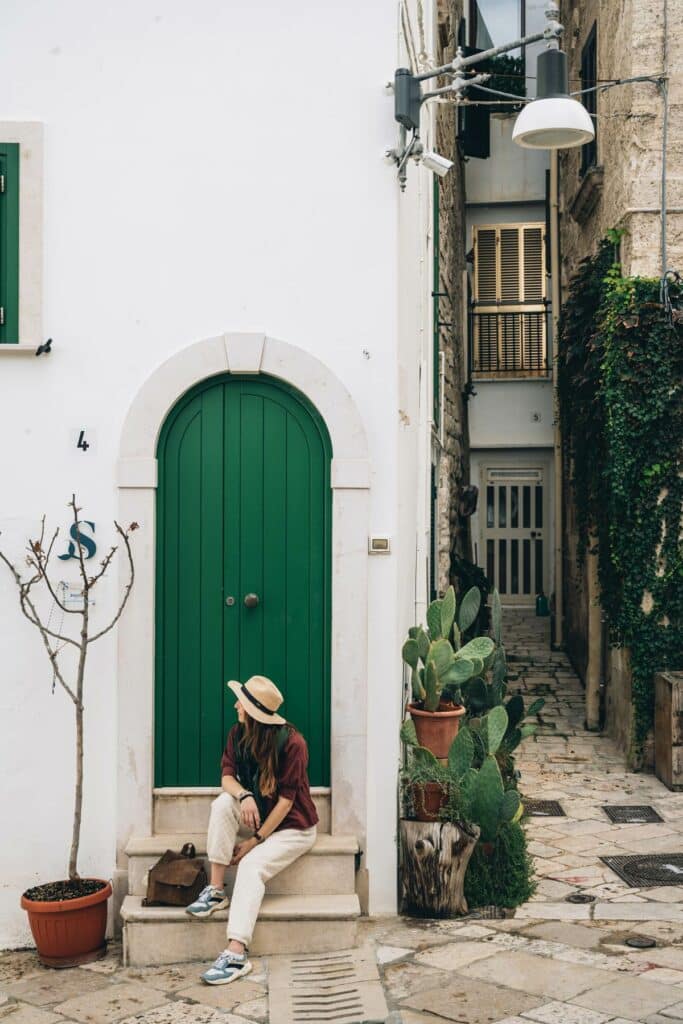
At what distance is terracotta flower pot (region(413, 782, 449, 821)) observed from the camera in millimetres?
6281

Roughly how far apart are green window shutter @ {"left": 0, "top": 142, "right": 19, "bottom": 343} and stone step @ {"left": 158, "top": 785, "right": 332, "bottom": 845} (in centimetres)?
267

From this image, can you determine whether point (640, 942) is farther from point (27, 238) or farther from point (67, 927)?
point (27, 238)

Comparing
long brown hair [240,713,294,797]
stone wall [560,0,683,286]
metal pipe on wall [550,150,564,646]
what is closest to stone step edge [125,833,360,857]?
long brown hair [240,713,294,797]

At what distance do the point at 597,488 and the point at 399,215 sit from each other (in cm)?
530

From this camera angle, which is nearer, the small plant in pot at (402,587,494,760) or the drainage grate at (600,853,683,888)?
the small plant in pot at (402,587,494,760)

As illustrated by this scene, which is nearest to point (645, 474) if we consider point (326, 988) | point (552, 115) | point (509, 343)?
point (552, 115)

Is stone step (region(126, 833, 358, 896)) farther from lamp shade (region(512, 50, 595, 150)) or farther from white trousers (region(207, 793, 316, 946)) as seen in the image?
lamp shade (region(512, 50, 595, 150))

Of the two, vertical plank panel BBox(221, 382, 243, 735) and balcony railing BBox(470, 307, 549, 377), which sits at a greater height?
balcony railing BBox(470, 307, 549, 377)

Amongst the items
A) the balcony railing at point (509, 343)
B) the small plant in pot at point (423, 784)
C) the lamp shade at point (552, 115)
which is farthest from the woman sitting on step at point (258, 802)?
the balcony railing at point (509, 343)

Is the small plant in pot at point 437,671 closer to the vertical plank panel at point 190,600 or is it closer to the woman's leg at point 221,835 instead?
the vertical plank panel at point 190,600

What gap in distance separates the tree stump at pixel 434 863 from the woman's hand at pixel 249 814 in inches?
36.7

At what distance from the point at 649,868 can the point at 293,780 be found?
2.76 metres

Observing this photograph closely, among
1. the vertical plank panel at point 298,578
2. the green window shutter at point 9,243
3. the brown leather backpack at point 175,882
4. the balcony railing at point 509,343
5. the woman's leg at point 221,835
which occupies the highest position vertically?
the balcony railing at point 509,343

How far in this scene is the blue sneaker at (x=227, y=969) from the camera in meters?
5.38
